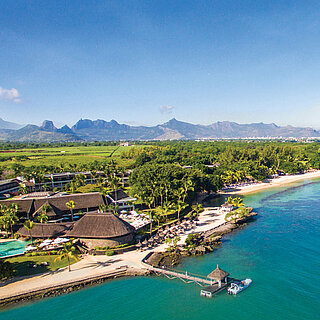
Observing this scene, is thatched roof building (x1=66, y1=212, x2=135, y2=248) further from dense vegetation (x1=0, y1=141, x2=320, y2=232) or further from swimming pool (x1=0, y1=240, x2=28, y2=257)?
dense vegetation (x1=0, y1=141, x2=320, y2=232)

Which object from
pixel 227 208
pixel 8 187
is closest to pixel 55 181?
pixel 8 187

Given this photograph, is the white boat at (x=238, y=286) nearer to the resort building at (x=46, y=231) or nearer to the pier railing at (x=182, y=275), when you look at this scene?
the pier railing at (x=182, y=275)

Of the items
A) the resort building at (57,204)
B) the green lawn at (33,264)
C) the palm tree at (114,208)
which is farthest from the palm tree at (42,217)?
the palm tree at (114,208)

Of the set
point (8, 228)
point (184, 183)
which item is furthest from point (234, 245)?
point (8, 228)

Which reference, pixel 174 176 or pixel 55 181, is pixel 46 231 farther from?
pixel 55 181

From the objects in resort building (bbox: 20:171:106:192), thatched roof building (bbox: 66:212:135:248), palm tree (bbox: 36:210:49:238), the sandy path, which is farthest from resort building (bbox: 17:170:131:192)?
the sandy path

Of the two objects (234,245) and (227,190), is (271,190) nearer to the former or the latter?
(227,190)

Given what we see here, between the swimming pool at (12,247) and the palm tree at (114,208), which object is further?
the palm tree at (114,208)
